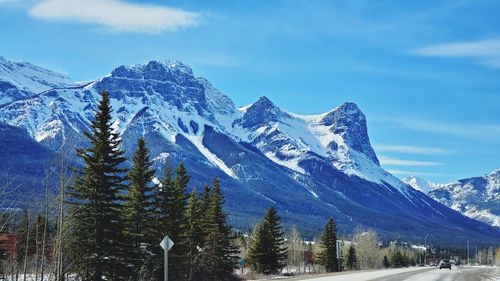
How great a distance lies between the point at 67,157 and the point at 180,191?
16921mm

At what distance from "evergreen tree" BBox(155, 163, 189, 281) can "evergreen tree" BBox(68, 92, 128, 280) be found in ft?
34.2

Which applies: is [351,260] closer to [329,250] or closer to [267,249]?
[329,250]

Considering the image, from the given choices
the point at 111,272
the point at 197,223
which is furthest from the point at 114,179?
the point at 197,223

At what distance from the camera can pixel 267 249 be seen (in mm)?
81562

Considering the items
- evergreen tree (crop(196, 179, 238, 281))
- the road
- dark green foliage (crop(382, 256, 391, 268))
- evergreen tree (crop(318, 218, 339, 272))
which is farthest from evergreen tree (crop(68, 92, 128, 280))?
dark green foliage (crop(382, 256, 391, 268))

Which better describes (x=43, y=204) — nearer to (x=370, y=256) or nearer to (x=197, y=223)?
(x=197, y=223)

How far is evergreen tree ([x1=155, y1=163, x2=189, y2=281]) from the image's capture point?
52.1 meters

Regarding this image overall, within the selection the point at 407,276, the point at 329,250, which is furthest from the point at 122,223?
the point at 329,250

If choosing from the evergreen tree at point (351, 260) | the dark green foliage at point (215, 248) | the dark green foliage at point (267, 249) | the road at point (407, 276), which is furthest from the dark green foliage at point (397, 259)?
the dark green foliage at point (215, 248)

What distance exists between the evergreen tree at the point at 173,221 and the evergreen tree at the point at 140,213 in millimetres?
2530

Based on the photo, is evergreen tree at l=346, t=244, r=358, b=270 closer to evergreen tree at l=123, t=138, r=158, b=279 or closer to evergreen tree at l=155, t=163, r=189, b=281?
evergreen tree at l=155, t=163, r=189, b=281

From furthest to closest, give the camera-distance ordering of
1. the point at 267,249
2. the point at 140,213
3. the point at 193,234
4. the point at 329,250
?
the point at 329,250 < the point at 267,249 < the point at 193,234 < the point at 140,213

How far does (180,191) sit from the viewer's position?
181 feet

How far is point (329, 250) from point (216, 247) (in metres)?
48.6
